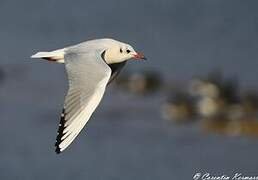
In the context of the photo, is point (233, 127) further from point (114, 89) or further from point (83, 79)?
point (83, 79)

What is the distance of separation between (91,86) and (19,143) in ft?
9.32

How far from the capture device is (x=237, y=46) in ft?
31.8

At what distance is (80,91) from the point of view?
4.79m

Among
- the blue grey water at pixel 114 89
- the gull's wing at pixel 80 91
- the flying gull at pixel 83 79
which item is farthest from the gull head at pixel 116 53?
the blue grey water at pixel 114 89

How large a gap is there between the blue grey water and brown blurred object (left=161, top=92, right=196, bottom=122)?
8 cm

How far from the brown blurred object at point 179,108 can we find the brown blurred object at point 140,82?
10.2 inches

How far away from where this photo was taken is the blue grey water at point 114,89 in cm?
727

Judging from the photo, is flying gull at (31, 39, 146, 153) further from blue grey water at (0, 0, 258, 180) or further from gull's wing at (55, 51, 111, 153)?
blue grey water at (0, 0, 258, 180)

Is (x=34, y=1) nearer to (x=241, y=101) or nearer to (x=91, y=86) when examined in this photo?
(x=241, y=101)

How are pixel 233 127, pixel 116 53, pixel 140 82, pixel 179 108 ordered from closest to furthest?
pixel 116 53 < pixel 233 127 < pixel 179 108 < pixel 140 82

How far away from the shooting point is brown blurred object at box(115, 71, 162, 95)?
8.44 m

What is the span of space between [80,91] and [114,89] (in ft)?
12.1

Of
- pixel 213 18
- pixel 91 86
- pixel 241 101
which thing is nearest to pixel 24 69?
pixel 241 101

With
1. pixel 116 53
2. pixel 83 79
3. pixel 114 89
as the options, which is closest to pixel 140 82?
pixel 114 89
